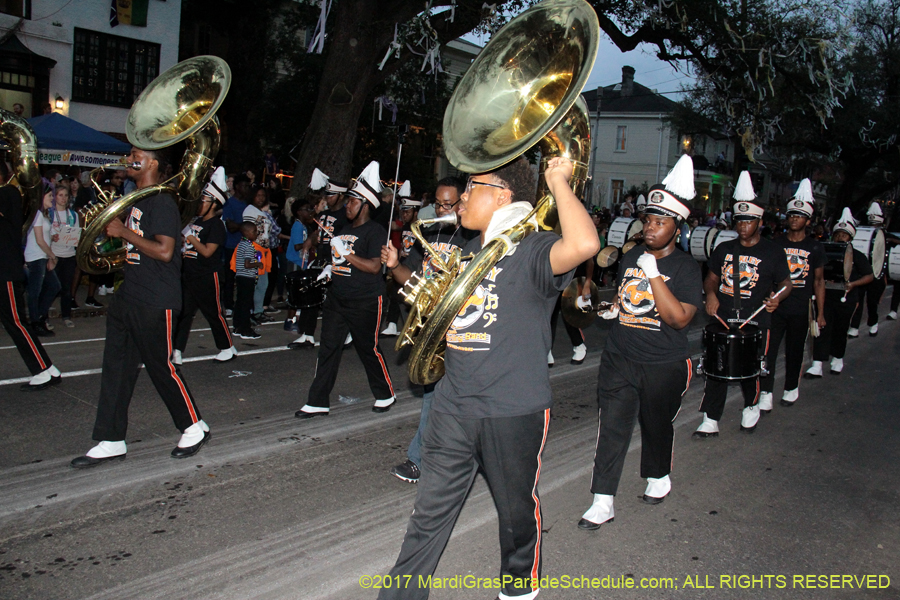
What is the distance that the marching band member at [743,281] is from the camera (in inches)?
228

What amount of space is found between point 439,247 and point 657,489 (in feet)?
6.57

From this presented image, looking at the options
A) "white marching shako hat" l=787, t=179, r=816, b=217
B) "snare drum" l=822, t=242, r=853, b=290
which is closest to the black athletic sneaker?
"white marching shako hat" l=787, t=179, r=816, b=217

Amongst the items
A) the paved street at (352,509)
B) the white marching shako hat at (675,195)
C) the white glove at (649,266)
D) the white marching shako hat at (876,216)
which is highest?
the white marching shako hat at (876,216)

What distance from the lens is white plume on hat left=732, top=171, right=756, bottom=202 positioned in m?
5.98

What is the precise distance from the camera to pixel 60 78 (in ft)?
63.0

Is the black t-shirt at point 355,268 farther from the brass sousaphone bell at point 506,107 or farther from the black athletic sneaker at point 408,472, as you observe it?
the brass sousaphone bell at point 506,107

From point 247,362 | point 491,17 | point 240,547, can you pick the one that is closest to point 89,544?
point 240,547

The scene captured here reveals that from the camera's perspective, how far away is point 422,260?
178 inches

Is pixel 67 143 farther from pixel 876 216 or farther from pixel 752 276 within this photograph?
pixel 876 216

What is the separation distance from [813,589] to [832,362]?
6.31m

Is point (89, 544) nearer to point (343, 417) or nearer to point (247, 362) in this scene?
point (343, 417)

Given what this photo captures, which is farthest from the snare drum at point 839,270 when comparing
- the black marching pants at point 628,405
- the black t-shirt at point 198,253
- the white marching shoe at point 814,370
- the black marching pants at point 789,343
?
the black t-shirt at point 198,253

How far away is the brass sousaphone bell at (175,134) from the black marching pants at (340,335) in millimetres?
1327

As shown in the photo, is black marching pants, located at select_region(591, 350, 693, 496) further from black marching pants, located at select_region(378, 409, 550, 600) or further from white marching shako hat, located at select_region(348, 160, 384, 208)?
white marching shako hat, located at select_region(348, 160, 384, 208)
